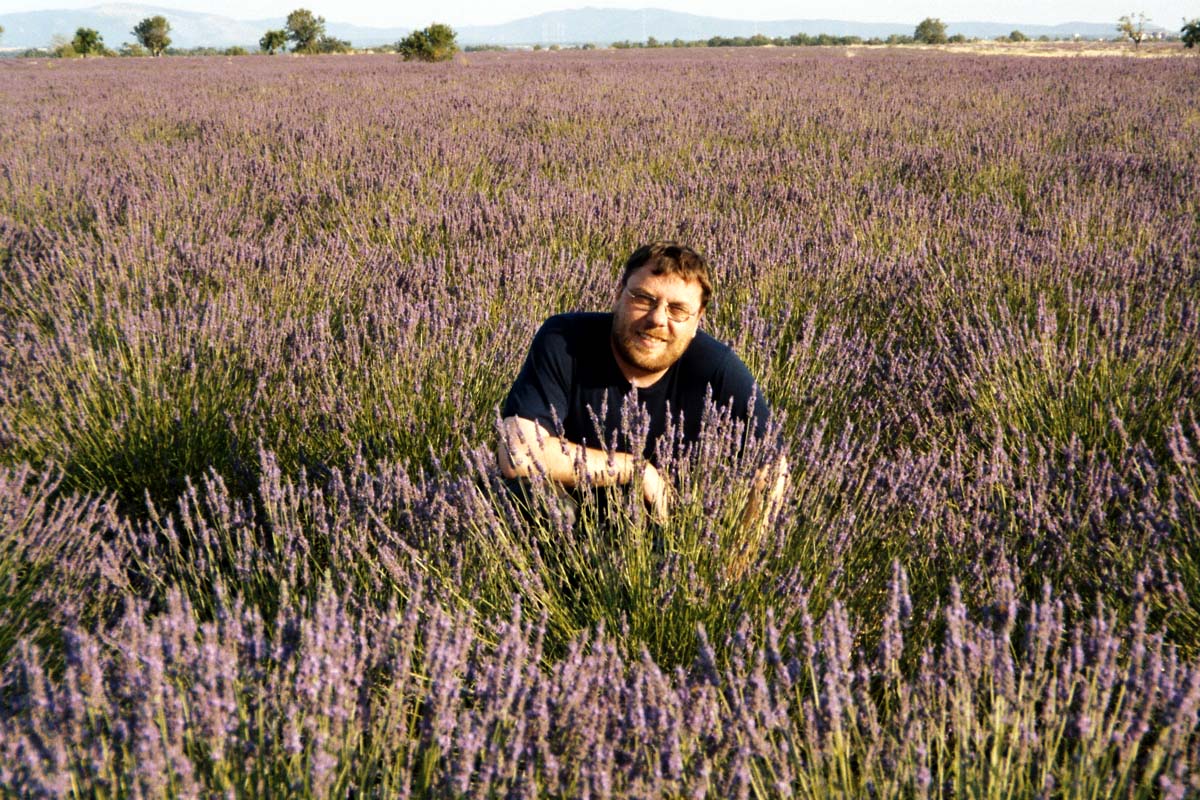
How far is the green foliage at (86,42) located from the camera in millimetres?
32366

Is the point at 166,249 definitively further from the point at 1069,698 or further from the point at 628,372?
the point at 1069,698

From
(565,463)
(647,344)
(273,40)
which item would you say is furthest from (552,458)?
(273,40)

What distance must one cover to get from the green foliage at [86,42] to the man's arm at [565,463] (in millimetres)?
38458

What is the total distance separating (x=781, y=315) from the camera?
3078 millimetres

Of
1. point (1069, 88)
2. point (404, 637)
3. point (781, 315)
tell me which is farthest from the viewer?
point (1069, 88)

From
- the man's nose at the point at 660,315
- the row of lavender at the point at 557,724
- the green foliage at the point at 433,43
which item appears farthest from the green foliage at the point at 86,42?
the row of lavender at the point at 557,724

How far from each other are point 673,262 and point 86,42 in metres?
39.6

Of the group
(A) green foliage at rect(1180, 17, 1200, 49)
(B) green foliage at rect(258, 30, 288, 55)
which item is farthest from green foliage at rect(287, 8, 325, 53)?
(A) green foliage at rect(1180, 17, 1200, 49)

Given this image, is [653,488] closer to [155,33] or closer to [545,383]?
[545,383]

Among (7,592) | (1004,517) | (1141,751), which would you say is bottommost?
(1141,751)

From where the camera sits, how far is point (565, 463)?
1.87 meters

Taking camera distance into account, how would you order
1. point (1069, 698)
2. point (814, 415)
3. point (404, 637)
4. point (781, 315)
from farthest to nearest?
point (781, 315)
point (814, 415)
point (404, 637)
point (1069, 698)

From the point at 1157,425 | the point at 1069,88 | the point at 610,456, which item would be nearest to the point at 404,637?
the point at 610,456

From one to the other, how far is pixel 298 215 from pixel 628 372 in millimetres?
3194
